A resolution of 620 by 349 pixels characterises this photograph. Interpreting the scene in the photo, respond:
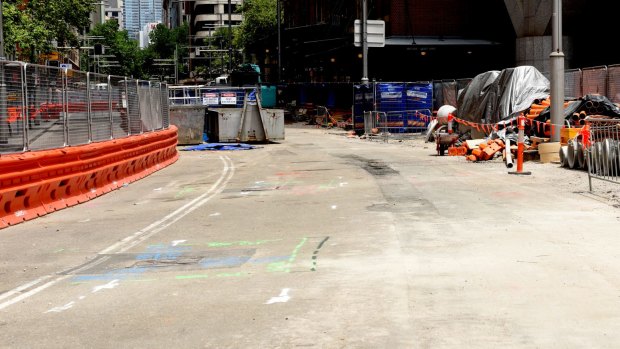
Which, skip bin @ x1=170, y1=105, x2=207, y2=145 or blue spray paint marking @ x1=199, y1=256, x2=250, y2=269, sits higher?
skip bin @ x1=170, y1=105, x2=207, y2=145

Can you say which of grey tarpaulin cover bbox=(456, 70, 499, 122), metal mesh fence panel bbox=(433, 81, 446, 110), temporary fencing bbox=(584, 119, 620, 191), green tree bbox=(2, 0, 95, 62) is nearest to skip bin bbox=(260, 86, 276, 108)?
green tree bbox=(2, 0, 95, 62)

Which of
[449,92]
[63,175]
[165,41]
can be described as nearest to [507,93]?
[449,92]

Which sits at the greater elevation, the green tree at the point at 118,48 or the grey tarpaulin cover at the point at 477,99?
the green tree at the point at 118,48

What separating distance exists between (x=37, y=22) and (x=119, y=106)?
35.4 meters

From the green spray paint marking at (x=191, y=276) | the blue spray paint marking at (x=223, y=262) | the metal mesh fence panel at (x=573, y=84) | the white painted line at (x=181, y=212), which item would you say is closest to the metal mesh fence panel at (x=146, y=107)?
the white painted line at (x=181, y=212)

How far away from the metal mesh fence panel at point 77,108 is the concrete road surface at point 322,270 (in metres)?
1.52

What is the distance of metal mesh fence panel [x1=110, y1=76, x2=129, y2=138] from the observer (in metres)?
20.9

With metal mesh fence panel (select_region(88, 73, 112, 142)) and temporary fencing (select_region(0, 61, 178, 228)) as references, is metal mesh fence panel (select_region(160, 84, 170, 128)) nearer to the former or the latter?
temporary fencing (select_region(0, 61, 178, 228))

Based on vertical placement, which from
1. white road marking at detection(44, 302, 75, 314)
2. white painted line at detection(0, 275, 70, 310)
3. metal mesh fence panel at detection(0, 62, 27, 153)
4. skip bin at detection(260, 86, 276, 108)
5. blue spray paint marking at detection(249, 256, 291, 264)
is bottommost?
white painted line at detection(0, 275, 70, 310)

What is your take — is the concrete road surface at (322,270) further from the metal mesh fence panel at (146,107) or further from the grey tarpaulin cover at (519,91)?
the grey tarpaulin cover at (519,91)

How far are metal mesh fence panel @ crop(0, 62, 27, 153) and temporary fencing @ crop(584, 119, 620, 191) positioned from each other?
1016 cm

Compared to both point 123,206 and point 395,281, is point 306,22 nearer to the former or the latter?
point 123,206

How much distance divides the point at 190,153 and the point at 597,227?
23.3 meters

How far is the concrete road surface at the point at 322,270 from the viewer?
251 inches
